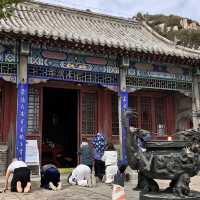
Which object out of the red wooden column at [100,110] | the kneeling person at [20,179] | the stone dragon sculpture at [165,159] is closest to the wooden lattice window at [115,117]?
the red wooden column at [100,110]

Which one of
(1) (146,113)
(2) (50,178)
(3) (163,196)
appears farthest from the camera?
(1) (146,113)

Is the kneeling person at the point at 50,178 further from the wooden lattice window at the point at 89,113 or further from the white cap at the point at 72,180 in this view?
the wooden lattice window at the point at 89,113

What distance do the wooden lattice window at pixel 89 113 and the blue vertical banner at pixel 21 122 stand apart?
106 inches

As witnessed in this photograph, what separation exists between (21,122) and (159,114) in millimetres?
6017

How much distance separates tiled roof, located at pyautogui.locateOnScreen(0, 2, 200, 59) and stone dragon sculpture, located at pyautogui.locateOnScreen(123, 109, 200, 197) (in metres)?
5.30

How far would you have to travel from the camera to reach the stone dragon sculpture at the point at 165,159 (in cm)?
560

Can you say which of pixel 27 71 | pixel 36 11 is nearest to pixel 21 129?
pixel 27 71

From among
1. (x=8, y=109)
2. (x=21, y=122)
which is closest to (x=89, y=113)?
(x=8, y=109)

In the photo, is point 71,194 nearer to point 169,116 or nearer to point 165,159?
point 165,159

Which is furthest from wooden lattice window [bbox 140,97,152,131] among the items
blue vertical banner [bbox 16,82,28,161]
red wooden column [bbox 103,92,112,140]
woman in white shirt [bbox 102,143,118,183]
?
blue vertical banner [bbox 16,82,28,161]

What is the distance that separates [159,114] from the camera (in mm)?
14133

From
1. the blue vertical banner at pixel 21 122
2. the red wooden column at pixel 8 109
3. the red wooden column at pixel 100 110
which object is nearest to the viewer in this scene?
the blue vertical banner at pixel 21 122

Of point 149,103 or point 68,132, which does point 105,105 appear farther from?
point 68,132

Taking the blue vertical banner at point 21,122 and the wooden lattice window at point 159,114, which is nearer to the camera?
the blue vertical banner at point 21,122
